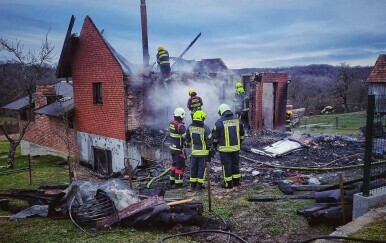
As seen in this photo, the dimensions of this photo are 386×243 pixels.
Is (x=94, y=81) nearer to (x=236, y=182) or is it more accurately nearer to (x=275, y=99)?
(x=236, y=182)

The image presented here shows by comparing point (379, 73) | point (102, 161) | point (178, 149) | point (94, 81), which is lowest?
point (102, 161)

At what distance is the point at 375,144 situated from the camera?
4.73 meters

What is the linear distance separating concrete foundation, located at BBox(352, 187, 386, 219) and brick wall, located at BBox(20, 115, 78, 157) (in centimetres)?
1378

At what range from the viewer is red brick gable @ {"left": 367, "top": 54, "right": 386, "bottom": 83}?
2755 cm

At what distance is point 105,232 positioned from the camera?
5098 millimetres

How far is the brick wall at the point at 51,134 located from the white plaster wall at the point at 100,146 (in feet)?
2.28

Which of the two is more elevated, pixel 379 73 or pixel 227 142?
pixel 379 73

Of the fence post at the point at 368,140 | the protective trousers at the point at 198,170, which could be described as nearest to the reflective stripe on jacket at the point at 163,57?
the protective trousers at the point at 198,170

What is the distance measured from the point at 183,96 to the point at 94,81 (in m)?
4.17

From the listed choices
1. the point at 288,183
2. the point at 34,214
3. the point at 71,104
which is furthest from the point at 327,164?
the point at 71,104

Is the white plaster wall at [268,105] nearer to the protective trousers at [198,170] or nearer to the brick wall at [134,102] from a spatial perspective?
the brick wall at [134,102]

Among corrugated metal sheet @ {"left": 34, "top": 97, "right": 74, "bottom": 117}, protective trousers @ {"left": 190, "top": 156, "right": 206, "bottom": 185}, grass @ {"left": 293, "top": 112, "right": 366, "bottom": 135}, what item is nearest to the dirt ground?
protective trousers @ {"left": 190, "top": 156, "right": 206, "bottom": 185}

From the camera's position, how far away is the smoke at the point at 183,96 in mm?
12656

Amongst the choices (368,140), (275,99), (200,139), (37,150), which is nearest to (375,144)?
(368,140)
